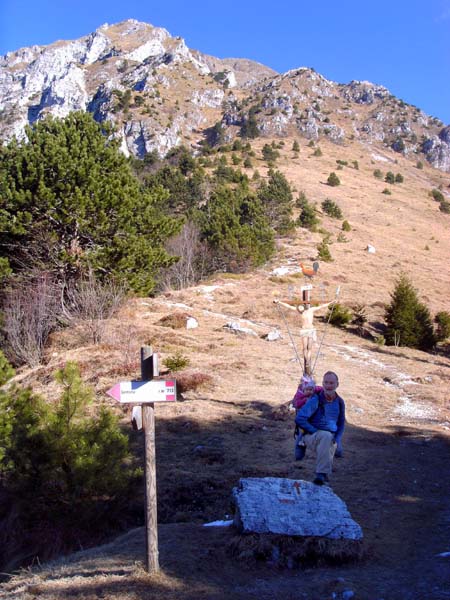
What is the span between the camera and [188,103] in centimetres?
9425

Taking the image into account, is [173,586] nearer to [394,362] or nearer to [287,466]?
[287,466]

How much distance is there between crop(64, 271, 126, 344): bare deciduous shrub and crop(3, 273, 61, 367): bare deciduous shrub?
1.65 ft

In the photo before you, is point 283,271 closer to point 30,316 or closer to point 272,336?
point 272,336

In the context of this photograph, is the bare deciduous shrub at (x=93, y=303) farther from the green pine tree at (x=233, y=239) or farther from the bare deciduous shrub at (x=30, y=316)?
the green pine tree at (x=233, y=239)

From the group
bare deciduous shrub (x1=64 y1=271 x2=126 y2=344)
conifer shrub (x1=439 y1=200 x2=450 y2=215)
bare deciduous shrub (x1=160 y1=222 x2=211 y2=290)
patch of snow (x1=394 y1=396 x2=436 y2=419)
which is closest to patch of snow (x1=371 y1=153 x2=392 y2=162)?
conifer shrub (x1=439 y1=200 x2=450 y2=215)

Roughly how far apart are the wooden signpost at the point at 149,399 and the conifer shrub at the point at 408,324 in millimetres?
18269

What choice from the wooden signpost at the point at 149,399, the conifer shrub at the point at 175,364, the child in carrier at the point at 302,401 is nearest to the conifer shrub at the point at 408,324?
the conifer shrub at the point at 175,364

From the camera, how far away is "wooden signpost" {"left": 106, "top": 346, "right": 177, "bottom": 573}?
3.94 meters

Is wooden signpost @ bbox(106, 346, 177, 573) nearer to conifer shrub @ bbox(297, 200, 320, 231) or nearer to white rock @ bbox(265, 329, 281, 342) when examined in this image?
white rock @ bbox(265, 329, 281, 342)

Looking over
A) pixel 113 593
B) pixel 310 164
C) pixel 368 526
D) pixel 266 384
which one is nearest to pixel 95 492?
pixel 113 593

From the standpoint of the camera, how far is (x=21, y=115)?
106438 millimetres

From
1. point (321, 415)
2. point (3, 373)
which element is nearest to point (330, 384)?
point (321, 415)

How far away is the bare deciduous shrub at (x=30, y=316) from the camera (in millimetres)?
15125

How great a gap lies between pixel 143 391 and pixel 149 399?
0.08 m
